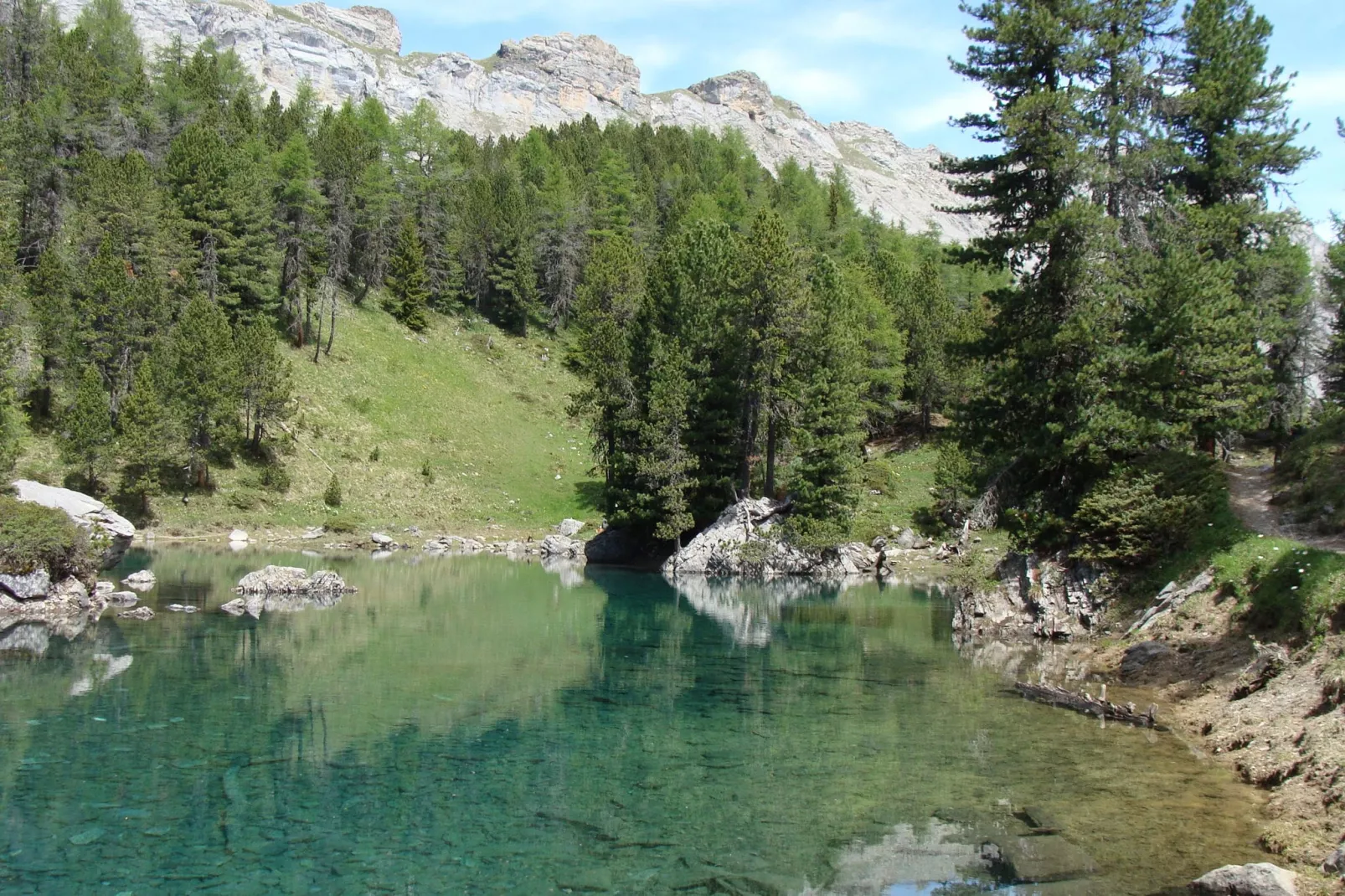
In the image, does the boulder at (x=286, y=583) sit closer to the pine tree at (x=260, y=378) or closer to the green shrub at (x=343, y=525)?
the green shrub at (x=343, y=525)

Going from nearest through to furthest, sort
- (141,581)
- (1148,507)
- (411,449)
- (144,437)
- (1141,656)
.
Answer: (1141,656) → (1148,507) → (141,581) → (144,437) → (411,449)

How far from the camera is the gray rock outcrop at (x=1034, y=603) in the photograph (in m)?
28.0

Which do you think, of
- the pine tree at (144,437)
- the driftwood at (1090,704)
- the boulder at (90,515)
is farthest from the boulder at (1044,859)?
the pine tree at (144,437)

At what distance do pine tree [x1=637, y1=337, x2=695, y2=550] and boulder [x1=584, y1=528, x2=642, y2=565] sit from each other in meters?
5.59

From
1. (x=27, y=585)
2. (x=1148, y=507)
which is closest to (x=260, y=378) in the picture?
(x=27, y=585)

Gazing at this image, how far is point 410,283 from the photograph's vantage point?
293ft

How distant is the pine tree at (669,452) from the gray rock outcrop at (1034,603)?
82.8ft

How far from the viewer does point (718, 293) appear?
61625mm

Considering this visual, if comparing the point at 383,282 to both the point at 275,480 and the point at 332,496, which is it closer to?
the point at 275,480

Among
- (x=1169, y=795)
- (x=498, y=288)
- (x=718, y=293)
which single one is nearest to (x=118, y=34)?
(x=498, y=288)

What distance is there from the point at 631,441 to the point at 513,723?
140 ft

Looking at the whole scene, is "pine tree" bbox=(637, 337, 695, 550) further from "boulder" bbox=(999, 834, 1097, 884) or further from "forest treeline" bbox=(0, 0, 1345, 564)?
"boulder" bbox=(999, 834, 1097, 884)

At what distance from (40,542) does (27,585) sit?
1.69m

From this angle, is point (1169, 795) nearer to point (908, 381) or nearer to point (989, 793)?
point (989, 793)
